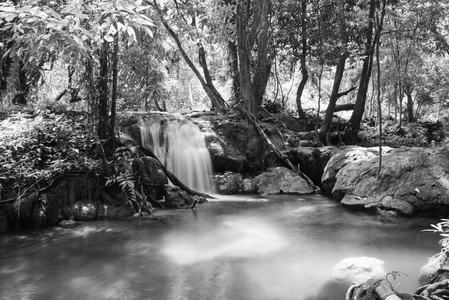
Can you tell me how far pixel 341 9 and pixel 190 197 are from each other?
850 centimetres

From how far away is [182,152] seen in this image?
1059 cm

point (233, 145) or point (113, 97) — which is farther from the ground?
point (113, 97)

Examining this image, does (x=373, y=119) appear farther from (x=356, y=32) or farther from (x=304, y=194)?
(x=304, y=194)

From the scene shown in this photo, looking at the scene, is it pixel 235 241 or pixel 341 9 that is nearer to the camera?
pixel 235 241

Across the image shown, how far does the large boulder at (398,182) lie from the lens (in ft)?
22.1

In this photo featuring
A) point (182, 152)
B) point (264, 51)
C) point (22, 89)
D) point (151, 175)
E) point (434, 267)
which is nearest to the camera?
point (434, 267)

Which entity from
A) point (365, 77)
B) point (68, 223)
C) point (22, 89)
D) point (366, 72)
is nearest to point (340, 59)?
point (365, 77)

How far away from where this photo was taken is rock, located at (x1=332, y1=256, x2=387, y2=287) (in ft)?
12.6

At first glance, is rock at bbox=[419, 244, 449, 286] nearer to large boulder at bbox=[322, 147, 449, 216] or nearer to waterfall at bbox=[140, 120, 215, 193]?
large boulder at bbox=[322, 147, 449, 216]

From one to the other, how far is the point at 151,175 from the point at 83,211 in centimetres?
178

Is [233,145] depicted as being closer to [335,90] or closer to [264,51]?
[264,51]

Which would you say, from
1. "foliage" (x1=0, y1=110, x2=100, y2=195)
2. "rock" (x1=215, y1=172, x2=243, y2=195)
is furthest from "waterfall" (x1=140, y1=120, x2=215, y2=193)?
"foliage" (x1=0, y1=110, x2=100, y2=195)

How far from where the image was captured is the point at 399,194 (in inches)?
281

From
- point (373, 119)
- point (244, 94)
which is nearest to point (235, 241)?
point (244, 94)
